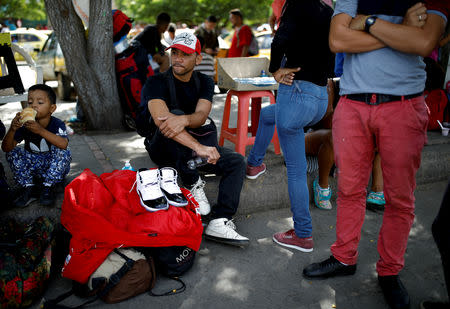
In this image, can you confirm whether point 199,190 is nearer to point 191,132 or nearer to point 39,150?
point 191,132

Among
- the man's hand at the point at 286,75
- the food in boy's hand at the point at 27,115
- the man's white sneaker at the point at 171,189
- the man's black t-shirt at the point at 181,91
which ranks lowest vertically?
the man's white sneaker at the point at 171,189

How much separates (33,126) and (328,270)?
2374mm

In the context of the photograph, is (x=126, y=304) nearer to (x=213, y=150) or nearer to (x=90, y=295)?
(x=90, y=295)

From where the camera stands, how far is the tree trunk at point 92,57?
4594 mm

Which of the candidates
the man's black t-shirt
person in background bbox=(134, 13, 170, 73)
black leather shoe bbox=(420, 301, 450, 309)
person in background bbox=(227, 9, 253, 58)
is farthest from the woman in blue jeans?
person in background bbox=(227, 9, 253, 58)

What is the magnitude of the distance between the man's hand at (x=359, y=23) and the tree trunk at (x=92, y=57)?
3.44 m

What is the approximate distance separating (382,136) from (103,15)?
12.4ft

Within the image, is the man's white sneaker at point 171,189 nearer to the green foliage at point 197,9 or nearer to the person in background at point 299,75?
the person in background at point 299,75

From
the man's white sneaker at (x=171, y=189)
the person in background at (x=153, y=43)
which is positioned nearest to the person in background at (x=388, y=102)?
the man's white sneaker at (x=171, y=189)

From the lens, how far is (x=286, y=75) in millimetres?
2613

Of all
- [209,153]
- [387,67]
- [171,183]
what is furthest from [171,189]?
[387,67]

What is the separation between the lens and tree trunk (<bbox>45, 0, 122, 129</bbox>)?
15.1 ft

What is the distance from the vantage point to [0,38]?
148 inches

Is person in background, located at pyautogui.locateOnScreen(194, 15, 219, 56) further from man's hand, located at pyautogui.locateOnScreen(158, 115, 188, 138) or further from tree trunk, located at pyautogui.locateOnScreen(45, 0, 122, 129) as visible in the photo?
man's hand, located at pyautogui.locateOnScreen(158, 115, 188, 138)
